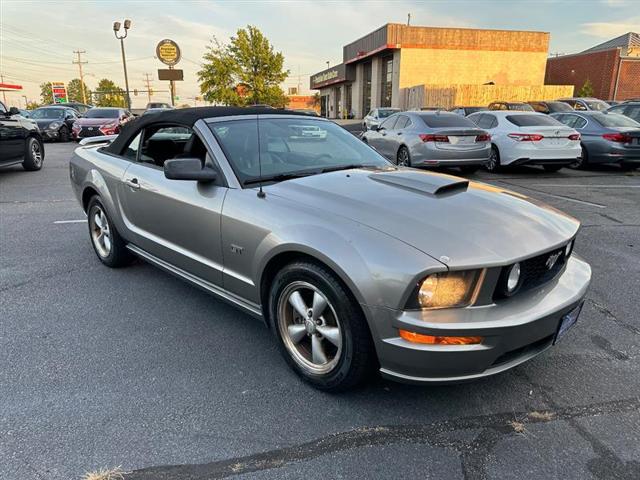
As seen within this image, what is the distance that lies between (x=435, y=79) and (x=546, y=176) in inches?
984

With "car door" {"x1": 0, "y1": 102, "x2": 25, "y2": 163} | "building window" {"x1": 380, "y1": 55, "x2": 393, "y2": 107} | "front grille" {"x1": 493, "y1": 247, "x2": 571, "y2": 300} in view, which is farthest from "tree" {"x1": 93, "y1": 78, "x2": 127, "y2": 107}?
"front grille" {"x1": 493, "y1": 247, "x2": 571, "y2": 300}

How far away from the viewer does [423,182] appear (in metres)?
3.14

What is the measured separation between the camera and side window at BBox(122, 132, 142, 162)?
4.25 m

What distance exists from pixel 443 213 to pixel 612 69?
4506 cm

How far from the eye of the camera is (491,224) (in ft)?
8.25

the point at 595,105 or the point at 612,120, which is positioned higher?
the point at 595,105

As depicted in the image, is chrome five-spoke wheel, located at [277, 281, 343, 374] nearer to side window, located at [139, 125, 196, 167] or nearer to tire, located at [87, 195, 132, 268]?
side window, located at [139, 125, 196, 167]

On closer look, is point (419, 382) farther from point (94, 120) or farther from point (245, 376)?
point (94, 120)

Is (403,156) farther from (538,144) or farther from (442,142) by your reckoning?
(538,144)

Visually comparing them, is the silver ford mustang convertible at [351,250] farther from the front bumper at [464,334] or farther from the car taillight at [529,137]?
the car taillight at [529,137]

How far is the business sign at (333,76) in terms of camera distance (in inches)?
1704

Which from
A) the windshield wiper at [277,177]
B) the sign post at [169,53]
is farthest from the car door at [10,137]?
the sign post at [169,53]

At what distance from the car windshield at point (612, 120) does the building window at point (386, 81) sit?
956 inches

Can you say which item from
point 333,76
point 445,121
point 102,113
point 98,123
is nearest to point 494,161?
point 445,121
